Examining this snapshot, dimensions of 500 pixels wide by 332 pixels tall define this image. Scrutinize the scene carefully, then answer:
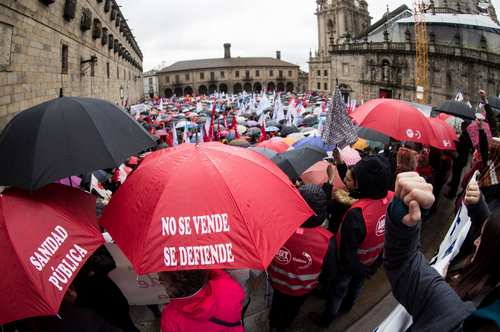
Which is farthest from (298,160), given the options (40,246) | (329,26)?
(329,26)

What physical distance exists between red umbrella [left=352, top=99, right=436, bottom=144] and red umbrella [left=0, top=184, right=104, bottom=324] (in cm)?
428

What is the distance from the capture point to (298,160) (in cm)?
540

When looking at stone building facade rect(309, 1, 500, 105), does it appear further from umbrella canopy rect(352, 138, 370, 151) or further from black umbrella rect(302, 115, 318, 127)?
umbrella canopy rect(352, 138, 370, 151)

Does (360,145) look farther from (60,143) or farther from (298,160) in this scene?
(60,143)

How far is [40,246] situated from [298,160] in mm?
3962

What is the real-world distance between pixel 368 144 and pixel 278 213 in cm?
792

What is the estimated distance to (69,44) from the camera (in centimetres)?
1272

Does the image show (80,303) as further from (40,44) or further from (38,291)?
(40,44)

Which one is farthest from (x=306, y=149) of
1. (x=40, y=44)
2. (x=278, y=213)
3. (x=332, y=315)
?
(x=40, y=44)

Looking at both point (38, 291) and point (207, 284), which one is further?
point (207, 284)

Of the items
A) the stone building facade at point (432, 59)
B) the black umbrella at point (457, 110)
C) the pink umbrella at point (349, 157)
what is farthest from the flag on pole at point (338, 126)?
the stone building facade at point (432, 59)

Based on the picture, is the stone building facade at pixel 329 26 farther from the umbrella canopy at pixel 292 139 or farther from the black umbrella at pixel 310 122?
the umbrella canopy at pixel 292 139

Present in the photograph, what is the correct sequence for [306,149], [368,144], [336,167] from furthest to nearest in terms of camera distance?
[368,144] < [306,149] < [336,167]

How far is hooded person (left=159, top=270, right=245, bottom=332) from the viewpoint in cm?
216
